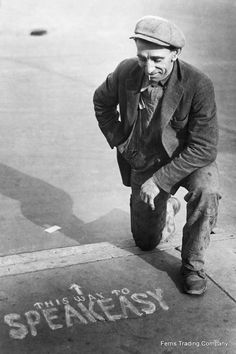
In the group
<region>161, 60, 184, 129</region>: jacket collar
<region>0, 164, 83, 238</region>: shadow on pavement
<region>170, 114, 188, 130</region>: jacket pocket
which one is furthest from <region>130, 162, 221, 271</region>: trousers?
<region>0, 164, 83, 238</region>: shadow on pavement

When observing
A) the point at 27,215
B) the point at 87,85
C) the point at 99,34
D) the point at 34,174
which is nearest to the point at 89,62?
the point at 87,85

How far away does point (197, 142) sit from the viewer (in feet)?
14.6

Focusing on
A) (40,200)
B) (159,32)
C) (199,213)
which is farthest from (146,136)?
(40,200)

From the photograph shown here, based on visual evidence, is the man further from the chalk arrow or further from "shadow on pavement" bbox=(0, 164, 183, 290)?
the chalk arrow

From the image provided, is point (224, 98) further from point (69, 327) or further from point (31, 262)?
point (69, 327)

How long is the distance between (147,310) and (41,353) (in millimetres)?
772

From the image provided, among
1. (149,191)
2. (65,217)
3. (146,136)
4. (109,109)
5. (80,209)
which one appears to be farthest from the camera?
(80,209)

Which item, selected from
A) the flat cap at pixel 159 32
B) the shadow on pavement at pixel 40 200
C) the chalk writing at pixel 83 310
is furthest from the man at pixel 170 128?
the shadow on pavement at pixel 40 200

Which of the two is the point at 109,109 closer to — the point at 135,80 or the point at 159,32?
the point at 135,80

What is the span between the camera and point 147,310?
4215 millimetres

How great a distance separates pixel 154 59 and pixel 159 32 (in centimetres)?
18

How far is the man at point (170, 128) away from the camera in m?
4.33

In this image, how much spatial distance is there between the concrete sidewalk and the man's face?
1.38 m

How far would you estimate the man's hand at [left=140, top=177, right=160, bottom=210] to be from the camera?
4.54m
